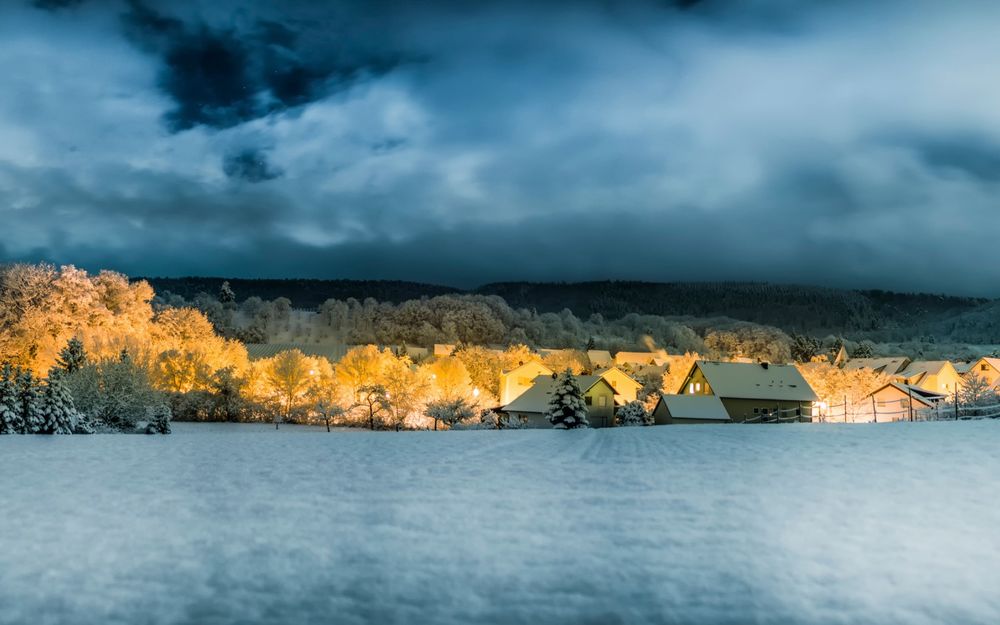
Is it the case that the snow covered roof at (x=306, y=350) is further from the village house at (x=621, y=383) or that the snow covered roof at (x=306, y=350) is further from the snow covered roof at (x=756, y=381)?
the snow covered roof at (x=756, y=381)

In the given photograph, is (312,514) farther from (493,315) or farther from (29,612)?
(493,315)

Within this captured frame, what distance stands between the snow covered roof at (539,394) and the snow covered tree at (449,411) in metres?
3.59

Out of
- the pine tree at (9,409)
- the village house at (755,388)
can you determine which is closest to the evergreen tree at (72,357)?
the pine tree at (9,409)

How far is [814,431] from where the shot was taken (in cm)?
2089

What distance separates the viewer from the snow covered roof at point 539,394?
49.6 m

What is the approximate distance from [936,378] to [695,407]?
3767 centimetres

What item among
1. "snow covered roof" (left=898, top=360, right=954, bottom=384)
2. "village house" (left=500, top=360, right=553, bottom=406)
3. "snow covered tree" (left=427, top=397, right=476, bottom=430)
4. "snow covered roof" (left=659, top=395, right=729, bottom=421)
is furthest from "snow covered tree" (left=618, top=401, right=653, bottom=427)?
"snow covered roof" (left=898, top=360, right=954, bottom=384)

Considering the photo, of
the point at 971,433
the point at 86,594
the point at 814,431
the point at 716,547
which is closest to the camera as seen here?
the point at 86,594

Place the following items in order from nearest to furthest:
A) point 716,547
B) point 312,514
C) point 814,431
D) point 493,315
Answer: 1. point 716,547
2. point 312,514
3. point 814,431
4. point 493,315

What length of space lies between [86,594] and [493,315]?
127 metres

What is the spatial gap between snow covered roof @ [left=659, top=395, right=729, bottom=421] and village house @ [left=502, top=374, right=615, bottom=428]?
21.6ft

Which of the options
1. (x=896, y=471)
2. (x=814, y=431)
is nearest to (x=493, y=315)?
(x=814, y=431)

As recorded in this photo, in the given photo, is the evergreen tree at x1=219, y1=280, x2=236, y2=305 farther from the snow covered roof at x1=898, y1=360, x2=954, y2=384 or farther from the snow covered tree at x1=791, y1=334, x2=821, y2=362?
the snow covered roof at x1=898, y1=360, x2=954, y2=384

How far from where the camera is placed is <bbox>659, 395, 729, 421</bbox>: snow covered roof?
44.0 metres
